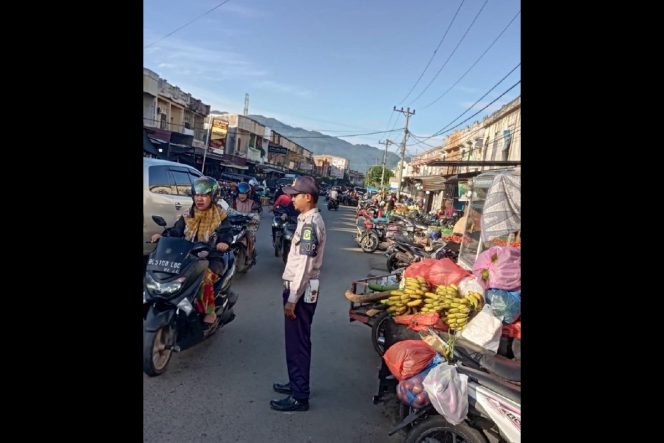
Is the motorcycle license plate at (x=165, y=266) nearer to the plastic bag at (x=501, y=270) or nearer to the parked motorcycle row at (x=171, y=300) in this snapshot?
the parked motorcycle row at (x=171, y=300)

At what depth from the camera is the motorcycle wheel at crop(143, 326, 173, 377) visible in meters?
3.30

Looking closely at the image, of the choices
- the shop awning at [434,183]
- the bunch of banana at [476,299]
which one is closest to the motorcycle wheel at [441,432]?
the bunch of banana at [476,299]

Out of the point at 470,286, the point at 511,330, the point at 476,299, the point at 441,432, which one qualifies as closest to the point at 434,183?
the point at 470,286

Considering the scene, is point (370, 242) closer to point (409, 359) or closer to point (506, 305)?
point (506, 305)

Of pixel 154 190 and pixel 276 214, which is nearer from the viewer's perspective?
pixel 154 190

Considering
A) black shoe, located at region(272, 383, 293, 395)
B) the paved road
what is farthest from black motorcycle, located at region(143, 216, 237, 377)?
black shoe, located at region(272, 383, 293, 395)

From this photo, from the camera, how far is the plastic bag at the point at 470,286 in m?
4.18
